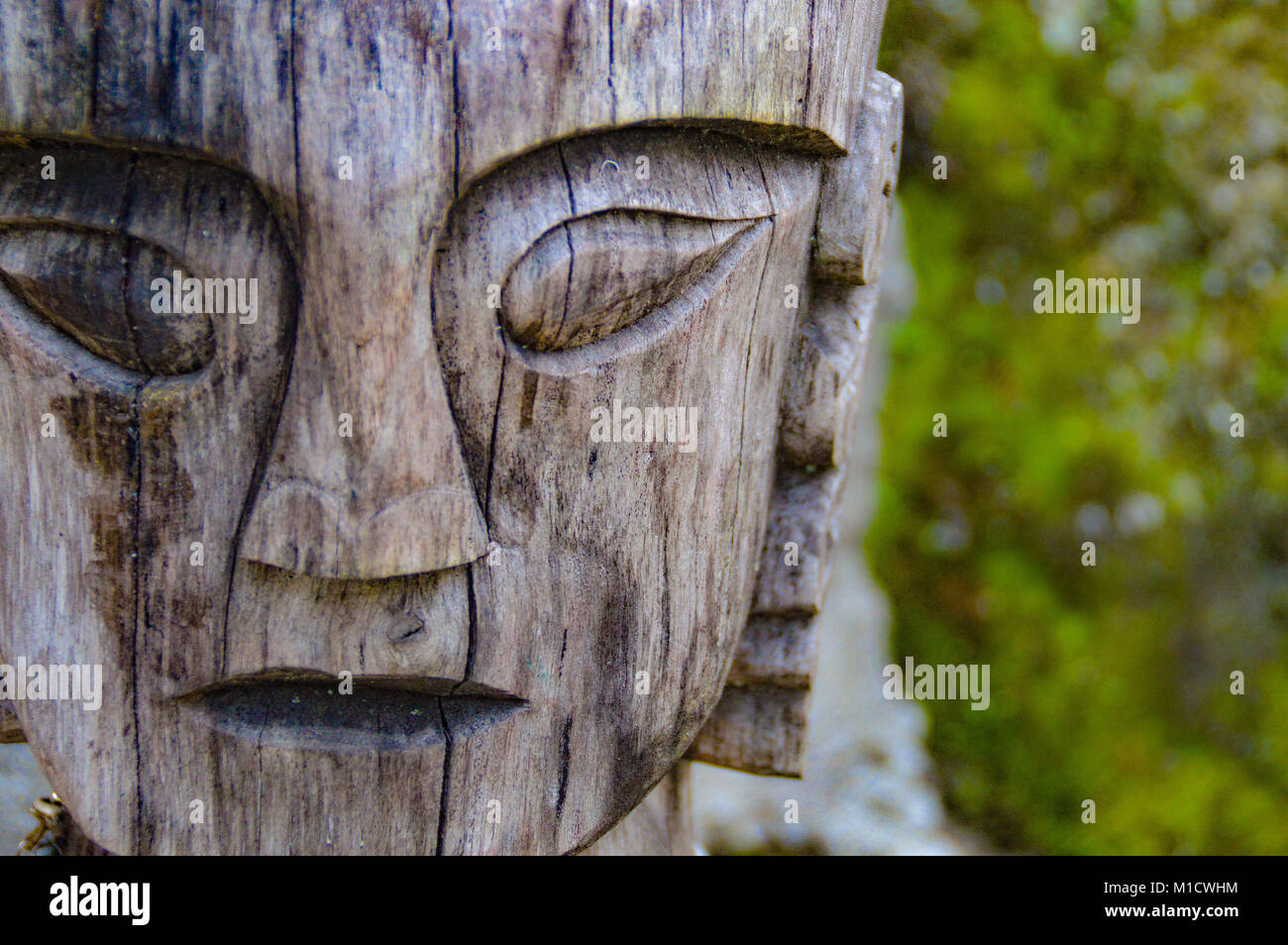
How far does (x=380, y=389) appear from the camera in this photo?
123 cm

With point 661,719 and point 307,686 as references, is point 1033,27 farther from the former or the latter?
point 307,686

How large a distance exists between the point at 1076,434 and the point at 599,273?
2813mm

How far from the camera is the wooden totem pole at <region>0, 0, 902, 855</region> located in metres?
1.19

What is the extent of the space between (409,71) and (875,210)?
28.3 inches

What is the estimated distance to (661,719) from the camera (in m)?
1.46

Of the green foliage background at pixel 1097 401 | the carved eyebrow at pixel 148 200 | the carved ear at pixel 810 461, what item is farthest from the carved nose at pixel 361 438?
the green foliage background at pixel 1097 401

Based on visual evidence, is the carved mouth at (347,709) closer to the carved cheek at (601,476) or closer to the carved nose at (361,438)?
the carved cheek at (601,476)

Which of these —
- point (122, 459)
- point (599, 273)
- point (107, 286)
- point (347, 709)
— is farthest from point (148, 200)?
point (347, 709)

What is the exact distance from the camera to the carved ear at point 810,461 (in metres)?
1.58

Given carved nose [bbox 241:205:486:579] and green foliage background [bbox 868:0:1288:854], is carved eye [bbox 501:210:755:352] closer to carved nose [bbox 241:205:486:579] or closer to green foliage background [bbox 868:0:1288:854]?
carved nose [bbox 241:205:486:579]

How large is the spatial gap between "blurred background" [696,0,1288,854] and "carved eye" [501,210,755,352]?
8.37 feet

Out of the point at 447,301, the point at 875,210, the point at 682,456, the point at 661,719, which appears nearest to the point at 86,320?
the point at 447,301

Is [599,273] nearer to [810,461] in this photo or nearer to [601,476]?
[601,476]

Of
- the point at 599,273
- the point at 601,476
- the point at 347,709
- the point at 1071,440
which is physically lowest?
the point at 347,709
